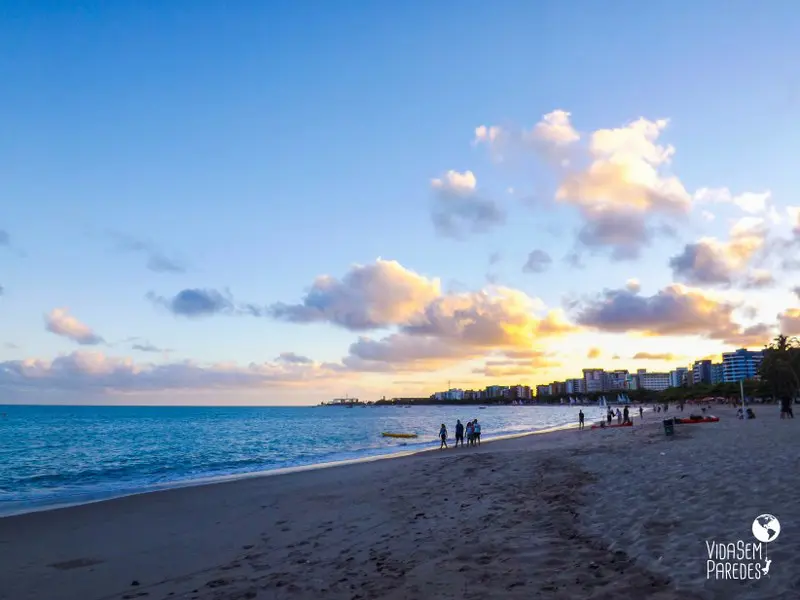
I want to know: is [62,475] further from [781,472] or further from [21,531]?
[781,472]

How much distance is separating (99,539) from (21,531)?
3089 mm

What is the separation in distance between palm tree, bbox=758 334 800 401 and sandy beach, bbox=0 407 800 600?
277 feet

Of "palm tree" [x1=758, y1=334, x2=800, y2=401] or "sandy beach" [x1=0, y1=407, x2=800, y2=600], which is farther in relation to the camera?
"palm tree" [x1=758, y1=334, x2=800, y2=401]

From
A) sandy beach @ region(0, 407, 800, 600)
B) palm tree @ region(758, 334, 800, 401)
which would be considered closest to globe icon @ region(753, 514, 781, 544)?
sandy beach @ region(0, 407, 800, 600)

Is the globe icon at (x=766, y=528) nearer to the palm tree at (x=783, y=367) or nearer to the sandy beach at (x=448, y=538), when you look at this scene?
the sandy beach at (x=448, y=538)

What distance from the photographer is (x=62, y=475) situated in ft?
105

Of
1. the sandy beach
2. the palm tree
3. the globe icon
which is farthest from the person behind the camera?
the palm tree

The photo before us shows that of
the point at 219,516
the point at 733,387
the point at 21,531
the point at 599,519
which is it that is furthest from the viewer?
the point at 733,387

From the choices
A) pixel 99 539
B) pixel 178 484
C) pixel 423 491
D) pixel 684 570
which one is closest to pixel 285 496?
pixel 423 491

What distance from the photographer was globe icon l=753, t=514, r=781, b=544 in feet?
25.6

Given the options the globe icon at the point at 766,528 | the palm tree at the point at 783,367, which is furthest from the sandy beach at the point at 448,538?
the palm tree at the point at 783,367

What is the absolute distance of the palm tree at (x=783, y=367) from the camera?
85.5m

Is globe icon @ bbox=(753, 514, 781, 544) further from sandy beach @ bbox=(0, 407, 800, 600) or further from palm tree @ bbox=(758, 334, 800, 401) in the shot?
palm tree @ bbox=(758, 334, 800, 401)

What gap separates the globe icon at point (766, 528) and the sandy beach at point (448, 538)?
0.45 feet
